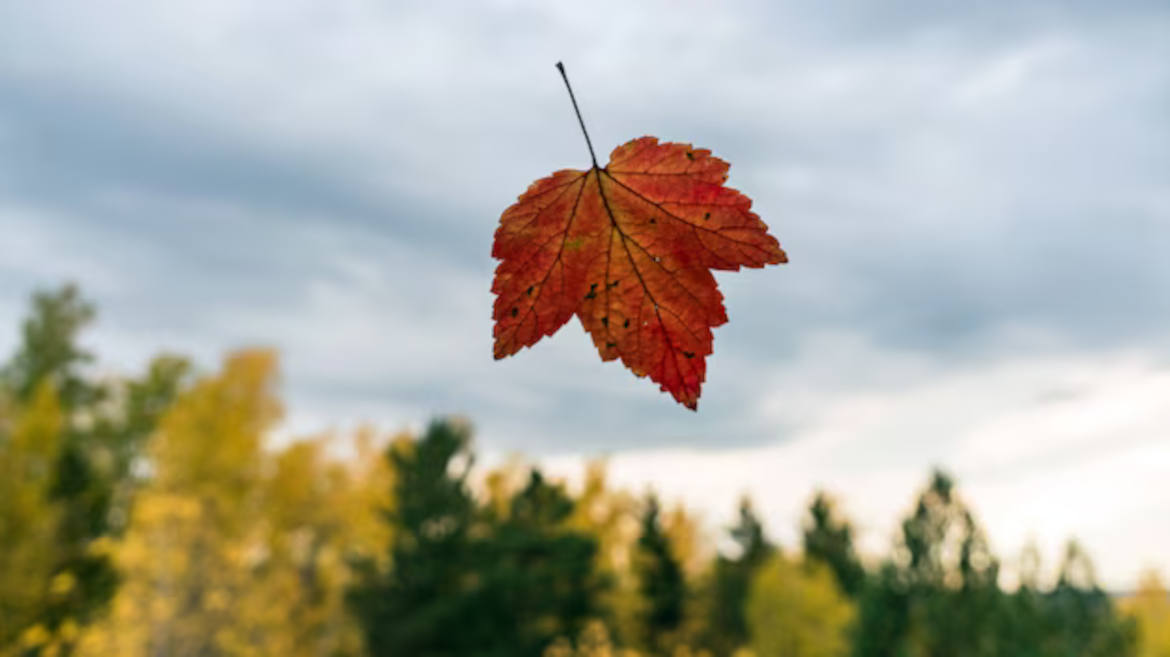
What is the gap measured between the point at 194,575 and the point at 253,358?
1153 centimetres

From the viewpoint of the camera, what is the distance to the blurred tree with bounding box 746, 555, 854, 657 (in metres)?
24.7

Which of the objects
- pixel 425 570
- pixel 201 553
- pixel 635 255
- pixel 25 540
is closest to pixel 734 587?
pixel 425 570

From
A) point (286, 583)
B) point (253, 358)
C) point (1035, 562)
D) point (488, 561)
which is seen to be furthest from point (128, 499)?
point (1035, 562)

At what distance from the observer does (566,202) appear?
817 mm

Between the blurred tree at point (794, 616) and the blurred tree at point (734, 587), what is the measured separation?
1.98 metres

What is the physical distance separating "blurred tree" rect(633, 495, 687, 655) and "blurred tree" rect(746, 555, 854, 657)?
2.55 meters

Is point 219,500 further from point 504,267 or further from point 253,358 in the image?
point 504,267

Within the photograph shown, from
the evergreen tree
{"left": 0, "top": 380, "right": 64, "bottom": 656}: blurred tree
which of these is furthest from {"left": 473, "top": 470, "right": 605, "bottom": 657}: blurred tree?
{"left": 0, "top": 380, "right": 64, "bottom": 656}: blurred tree

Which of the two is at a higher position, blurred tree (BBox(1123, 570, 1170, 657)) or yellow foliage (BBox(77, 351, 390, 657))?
yellow foliage (BBox(77, 351, 390, 657))

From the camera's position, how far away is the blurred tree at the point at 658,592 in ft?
81.0

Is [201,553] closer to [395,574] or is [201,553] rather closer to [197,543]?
[197,543]

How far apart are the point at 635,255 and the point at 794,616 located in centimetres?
2576

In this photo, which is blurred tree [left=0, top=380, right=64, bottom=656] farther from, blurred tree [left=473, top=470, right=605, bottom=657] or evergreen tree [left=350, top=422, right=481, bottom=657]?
blurred tree [left=473, top=470, right=605, bottom=657]

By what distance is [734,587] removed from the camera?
97.2 feet
